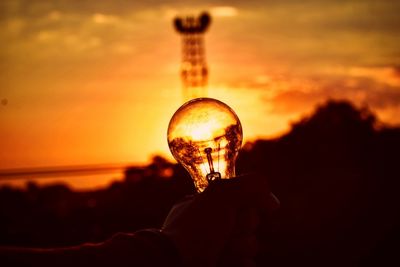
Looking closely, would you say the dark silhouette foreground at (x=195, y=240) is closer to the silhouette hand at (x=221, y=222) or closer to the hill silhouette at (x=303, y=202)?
the silhouette hand at (x=221, y=222)

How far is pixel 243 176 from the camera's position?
1.34 meters

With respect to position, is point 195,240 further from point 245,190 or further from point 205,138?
point 205,138

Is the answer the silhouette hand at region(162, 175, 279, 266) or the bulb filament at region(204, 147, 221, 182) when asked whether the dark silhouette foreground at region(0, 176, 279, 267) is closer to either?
the silhouette hand at region(162, 175, 279, 266)

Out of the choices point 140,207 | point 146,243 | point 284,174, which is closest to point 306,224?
point 284,174

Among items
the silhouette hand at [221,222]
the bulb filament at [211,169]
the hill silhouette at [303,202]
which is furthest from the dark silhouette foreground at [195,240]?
the hill silhouette at [303,202]

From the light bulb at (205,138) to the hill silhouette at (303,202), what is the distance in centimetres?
701

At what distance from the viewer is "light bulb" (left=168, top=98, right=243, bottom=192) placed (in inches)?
73.7

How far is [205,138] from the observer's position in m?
1.87

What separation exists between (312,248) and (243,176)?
9.31 meters

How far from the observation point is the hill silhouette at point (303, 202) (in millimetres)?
9984

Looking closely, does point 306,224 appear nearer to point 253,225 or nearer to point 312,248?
point 312,248

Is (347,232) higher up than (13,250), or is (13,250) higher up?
(13,250)

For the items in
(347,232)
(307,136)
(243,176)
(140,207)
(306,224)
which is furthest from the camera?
(307,136)

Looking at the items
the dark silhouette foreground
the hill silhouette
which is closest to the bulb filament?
the dark silhouette foreground
